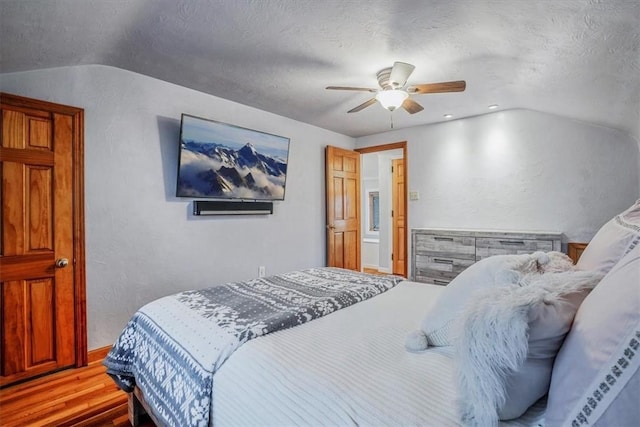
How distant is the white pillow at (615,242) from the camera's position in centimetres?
107

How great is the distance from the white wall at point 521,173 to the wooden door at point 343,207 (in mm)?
867

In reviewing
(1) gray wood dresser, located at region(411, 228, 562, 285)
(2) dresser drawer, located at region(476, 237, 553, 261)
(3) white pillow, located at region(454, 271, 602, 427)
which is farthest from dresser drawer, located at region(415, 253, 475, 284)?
(3) white pillow, located at region(454, 271, 602, 427)

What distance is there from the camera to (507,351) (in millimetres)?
714

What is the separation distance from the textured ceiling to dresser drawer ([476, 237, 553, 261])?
1269 mm

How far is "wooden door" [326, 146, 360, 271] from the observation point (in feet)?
14.6

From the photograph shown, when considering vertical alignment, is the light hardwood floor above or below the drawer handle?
below

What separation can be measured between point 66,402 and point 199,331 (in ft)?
4.57

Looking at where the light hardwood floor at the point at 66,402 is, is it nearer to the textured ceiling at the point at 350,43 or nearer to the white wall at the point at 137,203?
the white wall at the point at 137,203

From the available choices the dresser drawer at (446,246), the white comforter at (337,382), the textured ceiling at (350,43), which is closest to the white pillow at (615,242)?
the white comforter at (337,382)

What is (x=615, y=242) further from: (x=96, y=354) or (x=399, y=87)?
(x=96, y=354)

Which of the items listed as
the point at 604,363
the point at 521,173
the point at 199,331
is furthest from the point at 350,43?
the point at 521,173

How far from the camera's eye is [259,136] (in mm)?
3414

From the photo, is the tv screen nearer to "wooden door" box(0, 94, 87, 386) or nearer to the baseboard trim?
"wooden door" box(0, 94, 87, 386)

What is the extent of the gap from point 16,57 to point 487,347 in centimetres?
294
